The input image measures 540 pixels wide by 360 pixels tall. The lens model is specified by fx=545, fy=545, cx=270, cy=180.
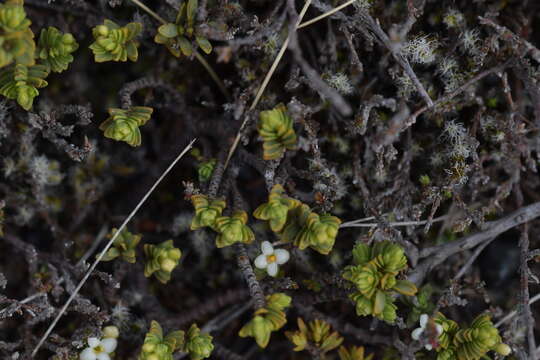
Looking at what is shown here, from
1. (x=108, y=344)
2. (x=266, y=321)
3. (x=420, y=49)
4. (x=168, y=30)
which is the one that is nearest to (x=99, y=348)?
(x=108, y=344)

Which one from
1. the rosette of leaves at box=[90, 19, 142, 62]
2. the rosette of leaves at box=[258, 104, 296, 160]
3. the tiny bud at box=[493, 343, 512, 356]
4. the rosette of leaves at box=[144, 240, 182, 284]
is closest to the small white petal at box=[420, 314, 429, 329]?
the tiny bud at box=[493, 343, 512, 356]

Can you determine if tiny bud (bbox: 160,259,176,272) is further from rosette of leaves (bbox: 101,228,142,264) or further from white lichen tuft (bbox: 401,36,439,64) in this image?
white lichen tuft (bbox: 401,36,439,64)

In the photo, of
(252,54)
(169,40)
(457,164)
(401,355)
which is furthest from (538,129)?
(169,40)

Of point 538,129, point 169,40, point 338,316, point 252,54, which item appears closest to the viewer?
point 169,40

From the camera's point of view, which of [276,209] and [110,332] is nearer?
[276,209]

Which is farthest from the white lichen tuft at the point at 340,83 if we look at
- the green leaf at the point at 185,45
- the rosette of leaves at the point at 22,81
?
the rosette of leaves at the point at 22,81

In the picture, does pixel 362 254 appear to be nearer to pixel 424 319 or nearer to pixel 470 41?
pixel 424 319

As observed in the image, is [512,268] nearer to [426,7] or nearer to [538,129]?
[538,129]
